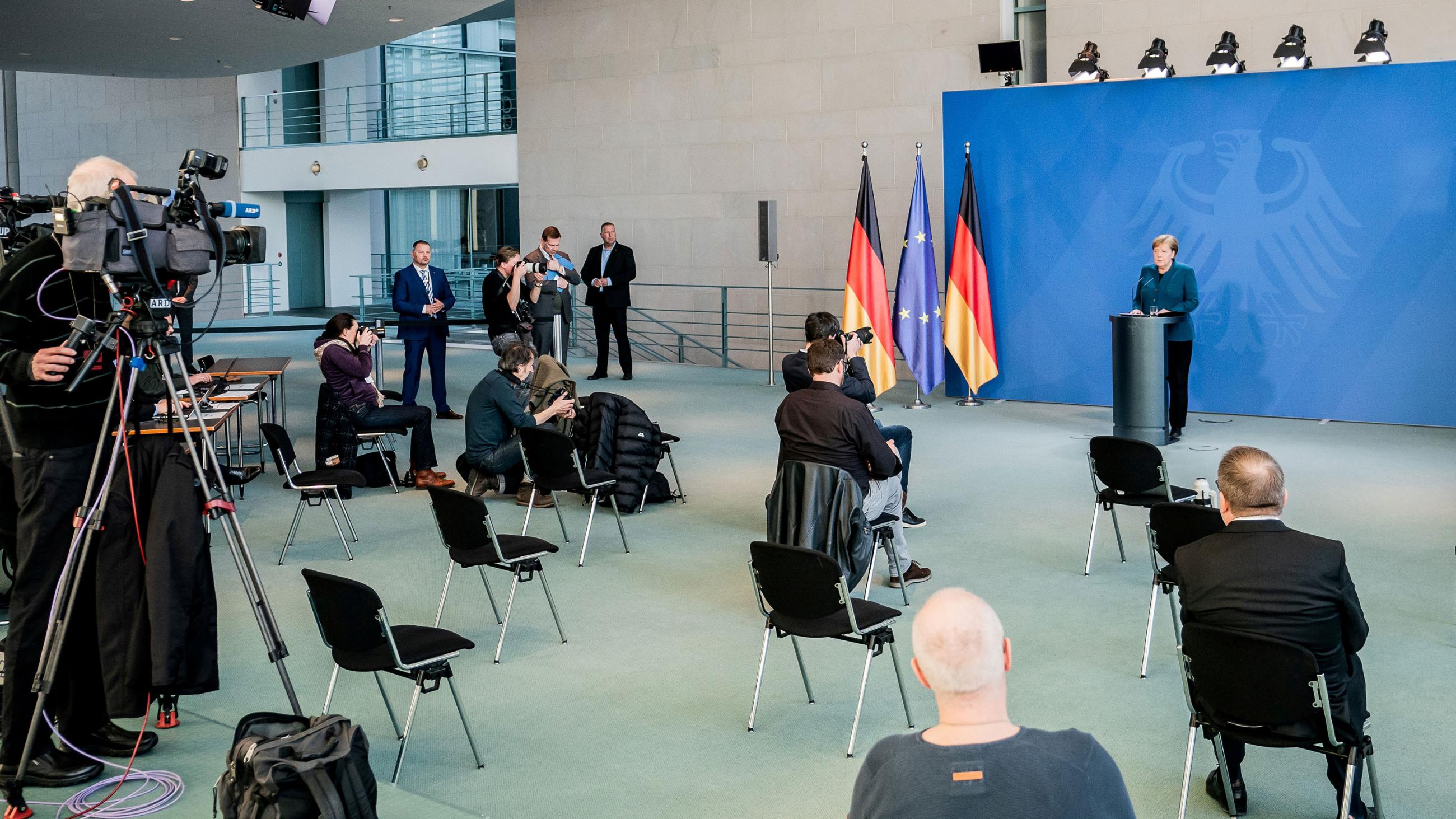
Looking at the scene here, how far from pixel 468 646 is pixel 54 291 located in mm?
1558

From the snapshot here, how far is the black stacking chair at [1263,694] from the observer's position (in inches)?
123

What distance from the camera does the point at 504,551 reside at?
16.7 feet

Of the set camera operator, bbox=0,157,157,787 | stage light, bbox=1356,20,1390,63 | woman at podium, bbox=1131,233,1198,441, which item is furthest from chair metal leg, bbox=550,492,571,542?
stage light, bbox=1356,20,1390,63

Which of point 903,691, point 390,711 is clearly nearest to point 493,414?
point 390,711

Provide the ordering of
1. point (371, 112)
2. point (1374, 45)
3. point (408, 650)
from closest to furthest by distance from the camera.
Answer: point (408, 650)
point (1374, 45)
point (371, 112)

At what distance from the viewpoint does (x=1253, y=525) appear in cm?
331

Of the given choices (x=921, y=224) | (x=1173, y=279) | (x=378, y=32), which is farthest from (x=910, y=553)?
(x=378, y=32)

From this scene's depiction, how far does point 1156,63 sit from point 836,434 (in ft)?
21.9

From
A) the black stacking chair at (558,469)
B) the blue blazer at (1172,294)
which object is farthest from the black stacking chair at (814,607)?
the blue blazer at (1172,294)

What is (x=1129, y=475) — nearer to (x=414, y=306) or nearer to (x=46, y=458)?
(x=46, y=458)

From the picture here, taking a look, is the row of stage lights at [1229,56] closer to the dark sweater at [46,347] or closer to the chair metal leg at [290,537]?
the chair metal leg at [290,537]

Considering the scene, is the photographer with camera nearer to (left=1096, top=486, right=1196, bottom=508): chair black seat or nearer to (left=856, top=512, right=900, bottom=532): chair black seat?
(left=856, top=512, right=900, bottom=532): chair black seat

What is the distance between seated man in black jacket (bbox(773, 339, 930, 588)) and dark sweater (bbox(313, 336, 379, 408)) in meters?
3.40

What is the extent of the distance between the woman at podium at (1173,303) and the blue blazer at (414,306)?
5326mm
